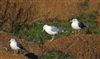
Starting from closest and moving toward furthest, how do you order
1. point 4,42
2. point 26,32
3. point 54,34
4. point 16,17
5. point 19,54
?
point 19,54, point 4,42, point 54,34, point 26,32, point 16,17

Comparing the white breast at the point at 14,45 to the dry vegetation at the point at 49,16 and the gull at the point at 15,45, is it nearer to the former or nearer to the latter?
the gull at the point at 15,45

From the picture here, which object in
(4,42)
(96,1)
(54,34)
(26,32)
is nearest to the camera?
(4,42)

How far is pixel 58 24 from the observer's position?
2141cm

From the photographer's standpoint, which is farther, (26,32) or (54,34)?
(26,32)

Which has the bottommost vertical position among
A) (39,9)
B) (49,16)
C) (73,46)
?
(73,46)

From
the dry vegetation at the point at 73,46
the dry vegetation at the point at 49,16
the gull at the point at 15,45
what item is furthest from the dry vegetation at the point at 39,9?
the gull at the point at 15,45

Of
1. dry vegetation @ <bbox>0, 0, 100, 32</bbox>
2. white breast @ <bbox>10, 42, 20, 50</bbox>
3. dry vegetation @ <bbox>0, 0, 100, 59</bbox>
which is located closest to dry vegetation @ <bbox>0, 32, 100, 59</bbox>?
dry vegetation @ <bbox>0, 0, 100, 59</bbox>

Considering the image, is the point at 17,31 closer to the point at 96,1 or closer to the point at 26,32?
the point at 26,32

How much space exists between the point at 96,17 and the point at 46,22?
7.52ft

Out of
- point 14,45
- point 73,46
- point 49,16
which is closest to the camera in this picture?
point 14,45

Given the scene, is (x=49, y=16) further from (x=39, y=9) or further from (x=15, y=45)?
(x=15, y=45)

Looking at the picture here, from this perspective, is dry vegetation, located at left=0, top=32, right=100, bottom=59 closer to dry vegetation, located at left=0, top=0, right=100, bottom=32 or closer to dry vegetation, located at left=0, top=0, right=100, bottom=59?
dry vegetation, located at left=0, top=0, right=100, bottom=59

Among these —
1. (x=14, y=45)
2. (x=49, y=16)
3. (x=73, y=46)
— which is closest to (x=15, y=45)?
(x=14, y=45)

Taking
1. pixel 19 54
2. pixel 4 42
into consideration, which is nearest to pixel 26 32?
pixel 4 42
